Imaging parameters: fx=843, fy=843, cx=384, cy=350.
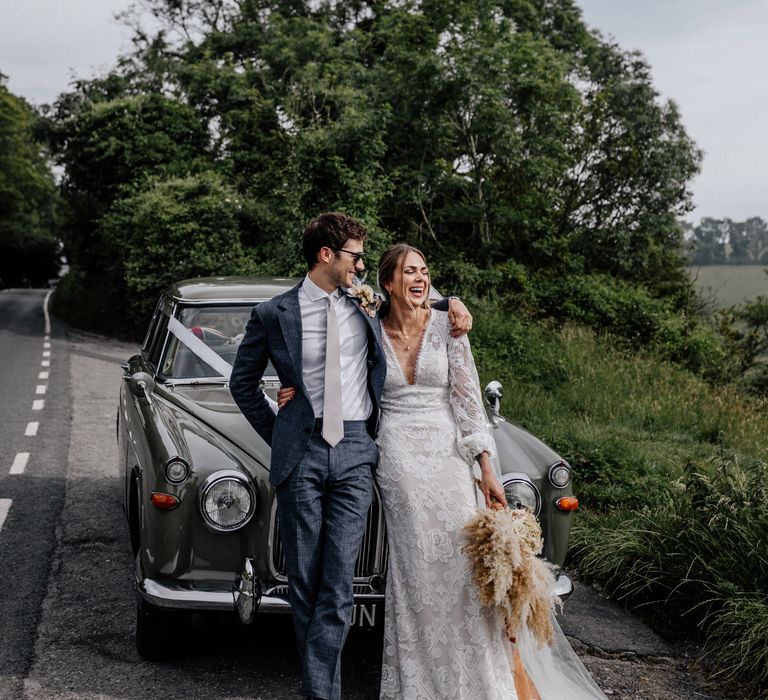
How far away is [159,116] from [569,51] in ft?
40.5

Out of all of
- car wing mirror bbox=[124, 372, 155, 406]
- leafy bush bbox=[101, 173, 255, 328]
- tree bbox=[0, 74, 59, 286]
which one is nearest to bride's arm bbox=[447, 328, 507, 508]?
car wing mirror bbox=[124, 372, 155, 406]

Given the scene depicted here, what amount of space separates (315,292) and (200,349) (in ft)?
6.31

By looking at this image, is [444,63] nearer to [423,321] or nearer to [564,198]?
[564,198]

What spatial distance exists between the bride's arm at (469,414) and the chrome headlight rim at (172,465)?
3.99 feet

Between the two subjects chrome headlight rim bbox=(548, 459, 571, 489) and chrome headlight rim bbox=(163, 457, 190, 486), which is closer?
chrome headlight rim bbox=(163, 457, 190, 486)

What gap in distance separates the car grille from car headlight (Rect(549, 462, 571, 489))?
99 cm

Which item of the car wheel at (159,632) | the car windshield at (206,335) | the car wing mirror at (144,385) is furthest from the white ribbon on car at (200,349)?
the car wheel at (159,632)

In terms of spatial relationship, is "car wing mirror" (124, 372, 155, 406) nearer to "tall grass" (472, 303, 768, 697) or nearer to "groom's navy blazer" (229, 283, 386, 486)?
"groom's navy blazer" (229, 283, 386, 486)

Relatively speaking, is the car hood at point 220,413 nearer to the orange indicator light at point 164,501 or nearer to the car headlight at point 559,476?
the orange indicator light at point 164,501

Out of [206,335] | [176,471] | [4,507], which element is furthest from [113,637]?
[4,507]

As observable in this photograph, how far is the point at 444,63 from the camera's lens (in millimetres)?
18516

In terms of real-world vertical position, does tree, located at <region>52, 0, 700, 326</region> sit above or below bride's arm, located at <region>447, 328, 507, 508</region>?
above

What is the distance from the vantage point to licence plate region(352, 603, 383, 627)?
3.63 m

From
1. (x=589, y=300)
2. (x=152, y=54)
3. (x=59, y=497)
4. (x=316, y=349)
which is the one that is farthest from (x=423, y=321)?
(x=152, y=54)
